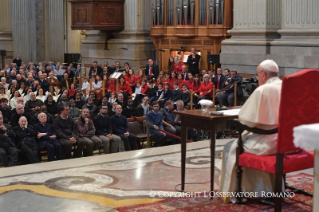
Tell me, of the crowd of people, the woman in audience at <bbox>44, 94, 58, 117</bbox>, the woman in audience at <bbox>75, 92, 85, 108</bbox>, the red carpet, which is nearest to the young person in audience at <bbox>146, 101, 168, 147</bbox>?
Answer: the crowd of people

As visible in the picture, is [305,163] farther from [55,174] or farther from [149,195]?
[55,174]

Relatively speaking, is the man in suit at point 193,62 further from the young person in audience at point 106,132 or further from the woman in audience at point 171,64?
the young person in audience at point 106,132

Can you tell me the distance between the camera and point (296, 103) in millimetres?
5324

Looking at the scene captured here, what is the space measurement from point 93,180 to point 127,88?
1048 cm

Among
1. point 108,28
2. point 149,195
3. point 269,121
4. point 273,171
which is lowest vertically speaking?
point 149,195

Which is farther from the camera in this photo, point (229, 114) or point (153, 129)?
point (153, 129)

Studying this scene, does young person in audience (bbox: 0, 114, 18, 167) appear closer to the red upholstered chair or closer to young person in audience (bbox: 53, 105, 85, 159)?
young person in audience (bbox: 53, 105, 85, 159)

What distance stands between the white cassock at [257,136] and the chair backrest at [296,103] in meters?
0.26

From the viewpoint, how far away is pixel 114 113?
41.0 feet

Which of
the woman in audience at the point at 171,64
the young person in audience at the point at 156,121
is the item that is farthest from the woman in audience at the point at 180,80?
the young person in audience at the point at 156,121

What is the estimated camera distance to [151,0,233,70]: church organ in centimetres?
1866

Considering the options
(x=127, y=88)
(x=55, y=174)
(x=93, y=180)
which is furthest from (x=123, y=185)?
(x=127, y=88)

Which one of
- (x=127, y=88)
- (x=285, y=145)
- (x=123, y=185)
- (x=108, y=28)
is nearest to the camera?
(x=285, y=145)

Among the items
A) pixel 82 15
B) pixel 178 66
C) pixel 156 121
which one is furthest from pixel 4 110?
pixel 82 15
